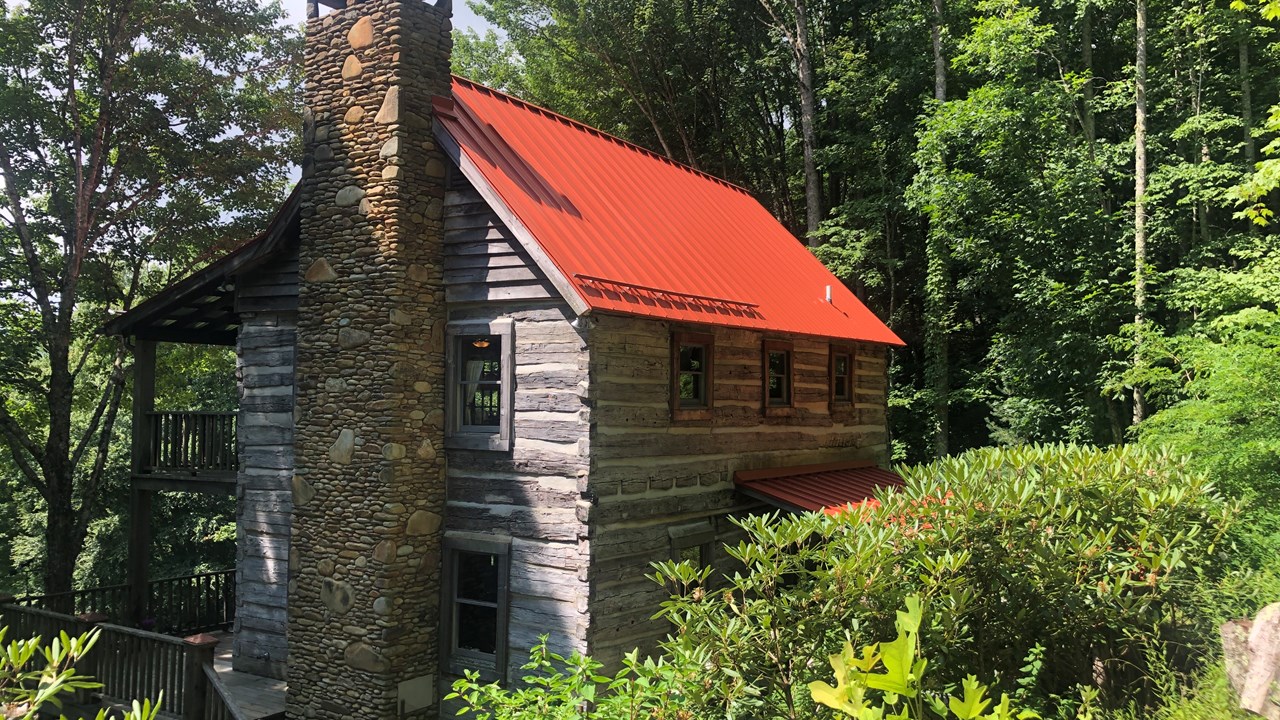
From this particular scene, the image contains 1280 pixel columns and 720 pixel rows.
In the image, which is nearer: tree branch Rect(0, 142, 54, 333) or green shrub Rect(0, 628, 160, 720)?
green shrub Rect(0, 628, 160, 720)


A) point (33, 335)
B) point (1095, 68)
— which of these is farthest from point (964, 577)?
point (1095, 68)

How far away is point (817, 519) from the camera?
668 centimetres

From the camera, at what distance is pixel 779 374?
47.3 ft

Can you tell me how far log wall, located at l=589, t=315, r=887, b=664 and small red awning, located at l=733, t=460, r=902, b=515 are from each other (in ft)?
0.87

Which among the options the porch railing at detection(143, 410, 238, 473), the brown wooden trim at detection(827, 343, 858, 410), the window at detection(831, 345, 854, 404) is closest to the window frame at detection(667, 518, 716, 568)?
the brown wooden trim at detection(827, 343, 858, 410)

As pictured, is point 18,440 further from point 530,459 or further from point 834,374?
point 834,374

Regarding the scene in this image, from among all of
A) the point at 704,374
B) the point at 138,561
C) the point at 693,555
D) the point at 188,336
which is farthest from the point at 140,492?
the point at 704,374

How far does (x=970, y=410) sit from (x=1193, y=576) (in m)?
20.5

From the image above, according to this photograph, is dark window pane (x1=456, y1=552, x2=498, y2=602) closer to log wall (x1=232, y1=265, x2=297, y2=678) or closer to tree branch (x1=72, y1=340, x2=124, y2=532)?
log wall (x1=232, y1=265, x2=297, y2=678)

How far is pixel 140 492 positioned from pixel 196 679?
6.01 metres

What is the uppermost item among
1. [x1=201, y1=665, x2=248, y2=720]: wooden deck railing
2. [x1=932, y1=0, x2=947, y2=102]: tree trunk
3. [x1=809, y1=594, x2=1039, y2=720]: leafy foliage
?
[x1=932, y1=0, x2=947, y2=102]: tree trunk

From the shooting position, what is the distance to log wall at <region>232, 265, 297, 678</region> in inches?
496

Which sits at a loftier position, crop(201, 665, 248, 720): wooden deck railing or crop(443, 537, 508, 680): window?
crop(443, 537, 508, 680): window

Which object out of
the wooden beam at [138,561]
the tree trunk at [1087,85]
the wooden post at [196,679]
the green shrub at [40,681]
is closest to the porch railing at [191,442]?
the wooden beam at [138,561]
